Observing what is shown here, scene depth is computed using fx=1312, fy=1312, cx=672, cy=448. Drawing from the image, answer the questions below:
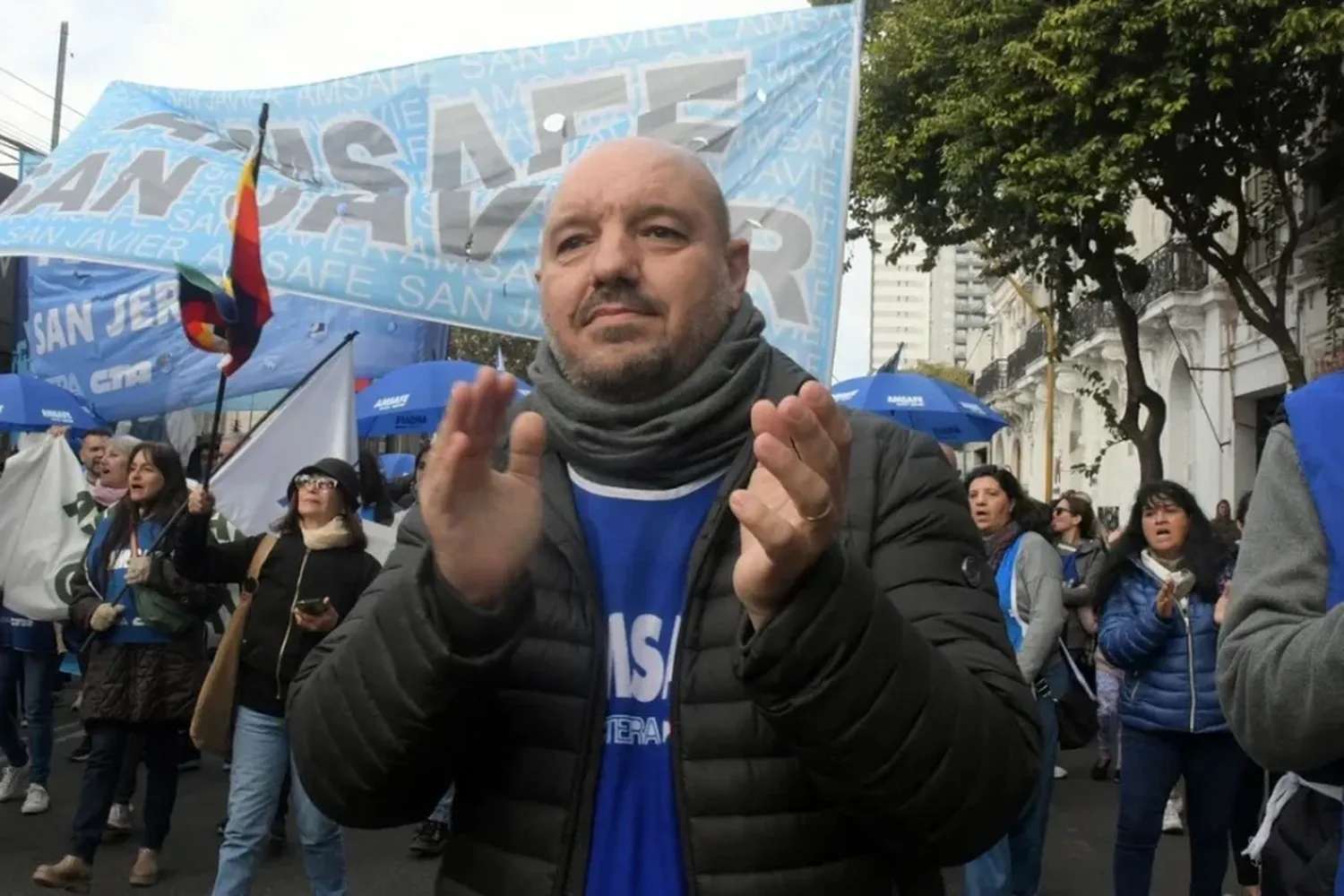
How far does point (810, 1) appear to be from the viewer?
62.1 feet

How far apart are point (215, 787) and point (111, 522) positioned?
2.45 metres

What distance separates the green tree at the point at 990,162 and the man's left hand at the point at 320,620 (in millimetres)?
10870

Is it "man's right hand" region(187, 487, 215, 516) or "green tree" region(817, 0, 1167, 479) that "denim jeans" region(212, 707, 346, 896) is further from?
"green tree" region(817, 0, 1167, 479)

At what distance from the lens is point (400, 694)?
1.55 meters

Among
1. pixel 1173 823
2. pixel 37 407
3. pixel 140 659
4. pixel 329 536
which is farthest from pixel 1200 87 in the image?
pixel 140 659

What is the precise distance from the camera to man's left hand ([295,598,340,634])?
496cm

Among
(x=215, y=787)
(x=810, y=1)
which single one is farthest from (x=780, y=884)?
(x=810, y=1)

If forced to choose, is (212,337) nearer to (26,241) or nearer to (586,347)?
(26,241)

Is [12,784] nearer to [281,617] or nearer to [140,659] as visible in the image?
[140,659]

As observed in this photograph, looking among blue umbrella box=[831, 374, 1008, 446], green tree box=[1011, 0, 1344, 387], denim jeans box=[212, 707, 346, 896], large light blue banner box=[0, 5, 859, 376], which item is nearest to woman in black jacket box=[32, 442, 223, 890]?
denim jeans box=[212, 707, 346, 896]

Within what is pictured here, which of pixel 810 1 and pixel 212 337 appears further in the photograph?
pixel 810 1

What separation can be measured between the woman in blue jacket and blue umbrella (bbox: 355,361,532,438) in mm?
6036

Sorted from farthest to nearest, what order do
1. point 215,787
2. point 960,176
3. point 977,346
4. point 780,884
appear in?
point 977,346, point 960,176, point 215,787, point 780,884

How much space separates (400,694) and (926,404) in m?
9.41
